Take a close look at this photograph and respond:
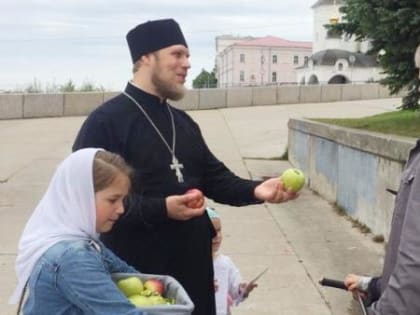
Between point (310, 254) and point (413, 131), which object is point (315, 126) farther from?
point (310, 254)

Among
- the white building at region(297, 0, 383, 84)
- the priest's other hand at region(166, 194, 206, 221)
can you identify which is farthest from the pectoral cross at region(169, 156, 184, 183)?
the white building at region(297, 0, 383, 84)

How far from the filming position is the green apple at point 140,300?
7.93 ft

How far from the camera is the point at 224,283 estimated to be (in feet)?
13.2

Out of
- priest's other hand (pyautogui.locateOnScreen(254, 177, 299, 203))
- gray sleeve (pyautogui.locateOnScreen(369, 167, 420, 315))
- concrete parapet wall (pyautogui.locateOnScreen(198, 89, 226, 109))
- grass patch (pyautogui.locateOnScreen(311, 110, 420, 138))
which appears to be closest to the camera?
gray sleeve (pyautogui.locateOnScreen(369, 167, 420, 315))

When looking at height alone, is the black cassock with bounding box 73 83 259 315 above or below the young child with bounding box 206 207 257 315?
above

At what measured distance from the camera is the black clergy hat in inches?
128

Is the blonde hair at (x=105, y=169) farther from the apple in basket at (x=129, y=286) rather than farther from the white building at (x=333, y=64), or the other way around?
the white building at (x=333, y=64)

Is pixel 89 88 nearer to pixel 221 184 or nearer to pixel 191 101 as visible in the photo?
pixel 191 101

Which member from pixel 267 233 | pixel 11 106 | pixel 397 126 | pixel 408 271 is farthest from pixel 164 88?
pixel 11 106

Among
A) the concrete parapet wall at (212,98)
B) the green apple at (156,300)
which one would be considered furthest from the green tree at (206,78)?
the green apple at (156,300)

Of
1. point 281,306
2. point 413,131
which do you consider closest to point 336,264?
point 281,306

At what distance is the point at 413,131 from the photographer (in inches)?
322

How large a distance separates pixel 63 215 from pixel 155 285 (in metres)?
0.46

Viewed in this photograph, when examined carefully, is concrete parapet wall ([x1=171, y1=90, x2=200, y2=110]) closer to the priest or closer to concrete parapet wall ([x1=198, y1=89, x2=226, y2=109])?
concrete parapet wall ([x1=198, y1=89, x2=226, y2=109])
